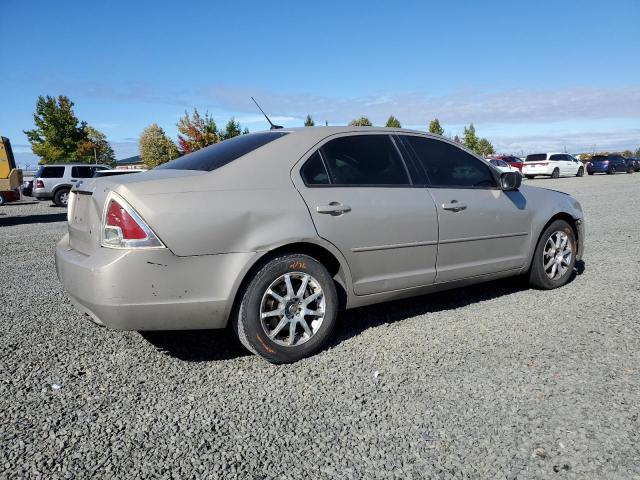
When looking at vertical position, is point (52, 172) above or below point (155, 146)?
below

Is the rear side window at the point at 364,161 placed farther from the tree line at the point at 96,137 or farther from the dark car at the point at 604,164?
the dark car at the point at 604,164

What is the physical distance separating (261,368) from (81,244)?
143 cm

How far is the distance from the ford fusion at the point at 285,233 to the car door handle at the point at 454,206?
1 centimetres

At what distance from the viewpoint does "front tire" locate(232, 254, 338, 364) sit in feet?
10.2

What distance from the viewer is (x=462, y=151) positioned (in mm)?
4426

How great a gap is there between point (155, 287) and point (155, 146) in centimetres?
7268

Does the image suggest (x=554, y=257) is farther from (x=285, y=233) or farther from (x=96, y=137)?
(x=96, y=137)

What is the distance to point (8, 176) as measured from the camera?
16938 millimetres

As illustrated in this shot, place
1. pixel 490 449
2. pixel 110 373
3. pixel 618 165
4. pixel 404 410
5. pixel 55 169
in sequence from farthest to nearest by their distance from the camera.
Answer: pixel 618 165 < pixel 55 169 < pixel 110 373 < pixel 404 410 < pixel 490 449

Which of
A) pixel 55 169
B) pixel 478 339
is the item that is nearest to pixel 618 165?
pixel 55 169

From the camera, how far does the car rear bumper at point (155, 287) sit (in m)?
2.83

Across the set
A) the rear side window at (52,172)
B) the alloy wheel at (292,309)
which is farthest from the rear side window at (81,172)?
the alloy wheel at (292,309)

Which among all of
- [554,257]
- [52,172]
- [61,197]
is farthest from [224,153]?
[52,172]

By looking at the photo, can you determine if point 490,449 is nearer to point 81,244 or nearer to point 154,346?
point 154,346
